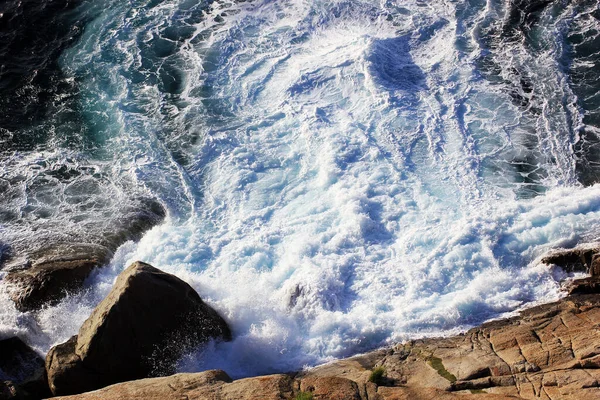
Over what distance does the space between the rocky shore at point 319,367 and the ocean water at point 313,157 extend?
64 cm

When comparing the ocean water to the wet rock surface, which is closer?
the wet rock surface

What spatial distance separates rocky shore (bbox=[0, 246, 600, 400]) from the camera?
1162 centimetres

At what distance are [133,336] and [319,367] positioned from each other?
169 inches

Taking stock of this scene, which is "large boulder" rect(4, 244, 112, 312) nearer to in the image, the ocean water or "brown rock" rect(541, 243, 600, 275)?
the ocean water

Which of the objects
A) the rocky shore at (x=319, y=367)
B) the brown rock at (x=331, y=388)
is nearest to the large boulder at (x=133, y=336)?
the rocky shore at (x=319, y=367)

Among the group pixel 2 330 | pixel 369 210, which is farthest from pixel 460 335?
pixel 2 330

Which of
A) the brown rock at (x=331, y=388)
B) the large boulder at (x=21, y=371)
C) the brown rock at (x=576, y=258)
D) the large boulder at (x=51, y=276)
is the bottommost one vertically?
the large boulder at (x=21, y=371)

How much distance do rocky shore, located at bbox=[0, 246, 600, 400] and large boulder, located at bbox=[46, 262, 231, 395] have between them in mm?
22

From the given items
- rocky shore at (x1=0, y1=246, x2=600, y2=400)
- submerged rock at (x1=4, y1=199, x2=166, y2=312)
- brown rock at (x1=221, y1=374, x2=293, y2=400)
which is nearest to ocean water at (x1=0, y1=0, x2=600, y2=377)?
submerged rock at (x1=4, y1=199, x2=166, y2=312)

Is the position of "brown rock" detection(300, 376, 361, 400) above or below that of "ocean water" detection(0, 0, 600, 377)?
below

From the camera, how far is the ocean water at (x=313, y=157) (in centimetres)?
1562

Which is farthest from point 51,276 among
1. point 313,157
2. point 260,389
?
point 313,157

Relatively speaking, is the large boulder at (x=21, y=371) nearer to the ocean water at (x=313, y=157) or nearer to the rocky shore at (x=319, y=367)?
the rocky shore at (x=319, y=367)

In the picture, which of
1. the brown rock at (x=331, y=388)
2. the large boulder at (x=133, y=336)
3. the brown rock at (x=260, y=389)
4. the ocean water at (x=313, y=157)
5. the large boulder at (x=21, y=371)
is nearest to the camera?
the brown rock at (x=331, y=388)
